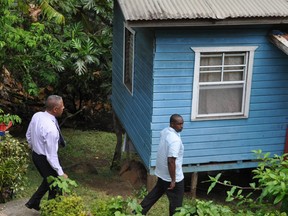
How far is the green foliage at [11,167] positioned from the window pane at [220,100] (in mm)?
3174

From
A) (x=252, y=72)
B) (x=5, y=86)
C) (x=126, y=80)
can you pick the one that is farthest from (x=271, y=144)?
(x=5, y=86)

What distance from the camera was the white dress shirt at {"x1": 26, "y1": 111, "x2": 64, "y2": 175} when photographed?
276 inches

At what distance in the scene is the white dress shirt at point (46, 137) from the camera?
7000 mm

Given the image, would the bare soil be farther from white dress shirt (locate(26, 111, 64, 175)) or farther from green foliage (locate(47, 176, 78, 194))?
green foliage (locate(47, 176, 78, 194))

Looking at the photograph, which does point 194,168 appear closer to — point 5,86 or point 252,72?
point 252,72

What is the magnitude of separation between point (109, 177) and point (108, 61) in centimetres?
434

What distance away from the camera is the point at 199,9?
843cm

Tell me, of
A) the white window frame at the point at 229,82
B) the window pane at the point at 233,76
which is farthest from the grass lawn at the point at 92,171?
the window pane at the point at 233,76

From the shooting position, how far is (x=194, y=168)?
940 cm

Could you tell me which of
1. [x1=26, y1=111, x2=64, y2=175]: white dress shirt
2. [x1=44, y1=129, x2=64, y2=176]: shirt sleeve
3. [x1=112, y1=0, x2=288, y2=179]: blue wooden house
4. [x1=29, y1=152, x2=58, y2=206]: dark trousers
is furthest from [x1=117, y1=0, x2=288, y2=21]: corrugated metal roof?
[x1=29, y1=152, x2=58, y2=206]: dark trousers

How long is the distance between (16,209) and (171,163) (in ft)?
8.47

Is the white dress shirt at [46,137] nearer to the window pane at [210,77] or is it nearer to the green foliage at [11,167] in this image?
the green foliage at [11,167]

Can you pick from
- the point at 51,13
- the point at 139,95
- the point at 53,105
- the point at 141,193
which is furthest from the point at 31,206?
the point at 51,13

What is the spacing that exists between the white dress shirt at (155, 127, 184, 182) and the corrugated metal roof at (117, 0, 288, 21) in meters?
1.92
